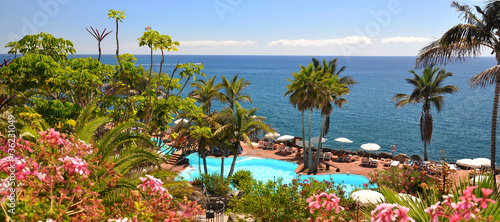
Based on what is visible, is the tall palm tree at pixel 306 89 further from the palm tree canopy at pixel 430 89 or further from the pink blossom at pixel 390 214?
the pink blossom at pixel 390 214

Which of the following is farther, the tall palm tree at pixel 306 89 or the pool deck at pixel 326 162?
the pool deck at pixel 326 162

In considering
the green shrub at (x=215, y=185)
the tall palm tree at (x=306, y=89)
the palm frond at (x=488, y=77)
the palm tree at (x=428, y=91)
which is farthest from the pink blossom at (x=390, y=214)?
the palm tree at (x=428, y=91)

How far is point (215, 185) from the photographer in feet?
56.9

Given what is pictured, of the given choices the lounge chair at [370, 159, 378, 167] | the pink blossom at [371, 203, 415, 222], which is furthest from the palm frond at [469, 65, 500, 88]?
the pink blossom at [371, 203, 415, 222]

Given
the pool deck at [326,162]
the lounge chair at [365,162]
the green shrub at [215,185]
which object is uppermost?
the green shrub at [215,185]

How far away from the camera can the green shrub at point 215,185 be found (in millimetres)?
17156

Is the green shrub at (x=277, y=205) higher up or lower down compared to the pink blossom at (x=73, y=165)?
lower down

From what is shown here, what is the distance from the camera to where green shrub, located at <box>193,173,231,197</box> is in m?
17.2

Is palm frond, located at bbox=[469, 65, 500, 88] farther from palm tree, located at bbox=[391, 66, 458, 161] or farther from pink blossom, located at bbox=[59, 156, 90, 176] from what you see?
pink blossom, located at bbox=[59, 156, 90, 176]

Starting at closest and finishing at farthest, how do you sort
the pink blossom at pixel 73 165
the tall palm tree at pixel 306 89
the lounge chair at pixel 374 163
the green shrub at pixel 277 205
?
the pink blossom at pixel 73 165
the green shrub at pixel 277 205
the tall palm tree at pixel 306 89
the lounge chair at pixel 374 163

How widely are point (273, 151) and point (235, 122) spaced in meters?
13.4

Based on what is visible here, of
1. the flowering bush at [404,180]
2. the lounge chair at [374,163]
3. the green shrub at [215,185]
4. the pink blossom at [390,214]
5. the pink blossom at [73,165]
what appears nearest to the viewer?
the pink blossom at [390,214]

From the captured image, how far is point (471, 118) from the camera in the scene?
221 feet

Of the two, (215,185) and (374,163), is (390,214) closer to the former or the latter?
(215,185)
